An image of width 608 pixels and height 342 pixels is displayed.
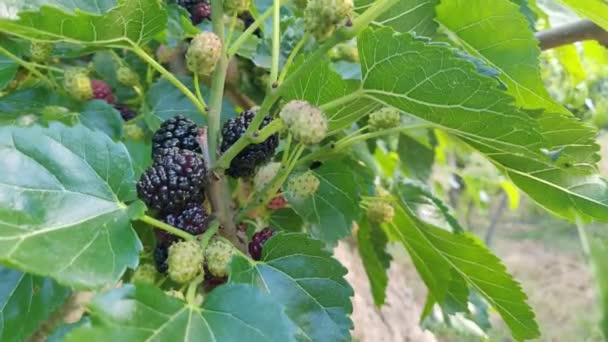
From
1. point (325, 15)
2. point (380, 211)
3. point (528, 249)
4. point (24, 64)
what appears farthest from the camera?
point (528, 249)

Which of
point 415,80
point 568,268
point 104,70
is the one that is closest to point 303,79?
point 415,80

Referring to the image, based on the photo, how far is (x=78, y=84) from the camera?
638 mm

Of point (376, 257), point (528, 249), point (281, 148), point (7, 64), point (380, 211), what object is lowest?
point (528, 249)

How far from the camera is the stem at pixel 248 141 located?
43 centimetres

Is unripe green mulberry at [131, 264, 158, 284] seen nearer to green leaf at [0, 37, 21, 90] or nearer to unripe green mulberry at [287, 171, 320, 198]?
unripe green mulberry at [287, 171, 320, 198]

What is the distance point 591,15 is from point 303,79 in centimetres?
27

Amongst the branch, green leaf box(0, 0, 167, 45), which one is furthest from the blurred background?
green leaf box(0, 0, 167, 45)

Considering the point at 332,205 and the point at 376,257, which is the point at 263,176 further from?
the point at 376,257

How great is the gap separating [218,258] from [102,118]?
262 millimetres

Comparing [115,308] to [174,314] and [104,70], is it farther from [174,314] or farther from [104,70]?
[104,70]

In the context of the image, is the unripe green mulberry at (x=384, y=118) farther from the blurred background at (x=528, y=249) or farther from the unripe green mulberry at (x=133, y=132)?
the unripe green mulberry at (x=133, y=132)

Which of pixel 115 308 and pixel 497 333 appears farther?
pixel 497 333

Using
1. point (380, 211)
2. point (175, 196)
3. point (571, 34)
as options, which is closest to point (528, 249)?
point (571, 34)

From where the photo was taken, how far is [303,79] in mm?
457
